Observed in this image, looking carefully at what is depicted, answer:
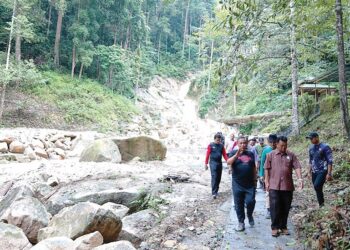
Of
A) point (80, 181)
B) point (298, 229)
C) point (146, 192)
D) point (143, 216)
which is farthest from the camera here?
point (80, 181)

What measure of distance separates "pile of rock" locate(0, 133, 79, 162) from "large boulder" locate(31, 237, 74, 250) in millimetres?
10131

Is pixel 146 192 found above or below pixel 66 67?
below

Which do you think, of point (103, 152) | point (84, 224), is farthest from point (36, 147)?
point (84, 224)

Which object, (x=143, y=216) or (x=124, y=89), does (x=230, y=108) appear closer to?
(x=124, y=89)

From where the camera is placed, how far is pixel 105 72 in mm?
32469

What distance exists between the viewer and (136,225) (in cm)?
603

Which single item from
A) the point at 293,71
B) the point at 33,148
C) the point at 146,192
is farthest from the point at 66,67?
the point at 146,192

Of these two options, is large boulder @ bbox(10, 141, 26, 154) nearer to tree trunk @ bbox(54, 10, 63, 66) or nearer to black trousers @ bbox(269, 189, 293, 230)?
black trousers @ bbox(269, 189, 293, 230)

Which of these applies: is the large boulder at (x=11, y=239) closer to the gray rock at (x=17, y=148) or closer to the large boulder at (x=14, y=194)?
the large boulder at (x=14, y=194)

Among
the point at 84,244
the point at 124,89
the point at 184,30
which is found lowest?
the point at 84,244

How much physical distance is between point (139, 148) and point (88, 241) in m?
9.77

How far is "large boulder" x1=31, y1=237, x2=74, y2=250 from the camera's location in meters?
4.56

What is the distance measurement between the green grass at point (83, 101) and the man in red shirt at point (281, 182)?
20301 millimetres

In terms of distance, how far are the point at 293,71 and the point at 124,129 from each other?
1603 cm
